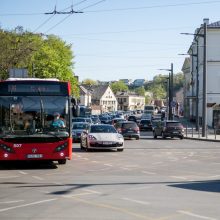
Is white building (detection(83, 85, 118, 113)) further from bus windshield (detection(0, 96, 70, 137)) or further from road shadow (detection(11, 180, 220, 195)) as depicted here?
road shadow (detection(11, 180, 220, 195))

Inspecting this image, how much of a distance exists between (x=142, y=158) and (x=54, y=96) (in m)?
5.88

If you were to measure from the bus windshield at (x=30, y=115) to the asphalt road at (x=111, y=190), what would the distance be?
1.30m

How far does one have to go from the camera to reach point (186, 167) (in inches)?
755

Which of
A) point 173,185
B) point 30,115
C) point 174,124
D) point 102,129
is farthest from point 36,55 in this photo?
point 173,185

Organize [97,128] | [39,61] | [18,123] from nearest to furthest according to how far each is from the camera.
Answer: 1. [18,123]
2. [97,128]
3. [39,61]

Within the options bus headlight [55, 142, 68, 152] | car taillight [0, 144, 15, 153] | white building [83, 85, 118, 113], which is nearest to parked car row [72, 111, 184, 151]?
bus headlight [55, 142, 68, 152]

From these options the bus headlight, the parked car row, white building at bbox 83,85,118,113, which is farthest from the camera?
white building at bbox 83,85,118,113

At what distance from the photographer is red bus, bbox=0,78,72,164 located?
18.3 metres

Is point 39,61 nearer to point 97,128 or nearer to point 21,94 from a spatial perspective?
point 97,128

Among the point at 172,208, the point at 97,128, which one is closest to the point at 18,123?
the point at 172,208

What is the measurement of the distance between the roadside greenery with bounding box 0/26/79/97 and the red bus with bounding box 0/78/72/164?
118 feet

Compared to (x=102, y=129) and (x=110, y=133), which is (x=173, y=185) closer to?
(x=110, y=133)

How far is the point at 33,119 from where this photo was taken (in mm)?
18500

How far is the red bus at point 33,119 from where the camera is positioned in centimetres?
1828
